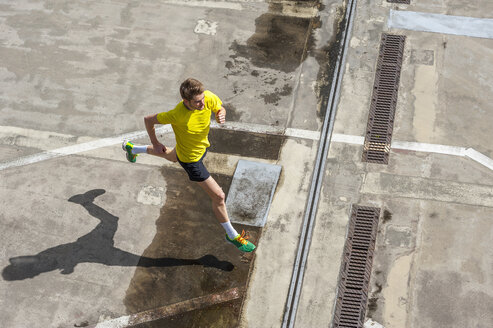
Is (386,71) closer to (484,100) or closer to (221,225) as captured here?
(484,100)

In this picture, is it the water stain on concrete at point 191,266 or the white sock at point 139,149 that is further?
the white sock at point 139,149

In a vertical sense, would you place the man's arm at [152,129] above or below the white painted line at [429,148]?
below

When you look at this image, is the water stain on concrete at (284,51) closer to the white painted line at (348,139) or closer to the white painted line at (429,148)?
→ the white painted line at (348,139)

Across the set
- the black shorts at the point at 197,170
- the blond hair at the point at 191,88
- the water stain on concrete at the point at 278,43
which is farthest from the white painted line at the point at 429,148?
the blond hair at the point at 191,88

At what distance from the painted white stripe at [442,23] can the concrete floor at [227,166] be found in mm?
183

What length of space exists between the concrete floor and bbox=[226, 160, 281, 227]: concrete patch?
127mm

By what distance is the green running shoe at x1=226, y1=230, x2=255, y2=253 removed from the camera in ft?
25.4

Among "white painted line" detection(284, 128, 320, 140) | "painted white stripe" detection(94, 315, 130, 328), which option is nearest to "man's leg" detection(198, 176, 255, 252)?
"painted white stripe" detection(94, 315, 130, 328)

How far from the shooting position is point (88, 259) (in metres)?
8.10

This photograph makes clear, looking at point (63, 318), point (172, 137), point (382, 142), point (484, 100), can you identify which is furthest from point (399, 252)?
point (63, 318)

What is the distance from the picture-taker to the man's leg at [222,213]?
7457 mm

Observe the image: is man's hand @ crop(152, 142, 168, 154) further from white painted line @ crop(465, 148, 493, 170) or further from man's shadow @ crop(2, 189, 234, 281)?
white painted line @ crop(465, 148, 493, 170)

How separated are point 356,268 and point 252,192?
1.79 meters

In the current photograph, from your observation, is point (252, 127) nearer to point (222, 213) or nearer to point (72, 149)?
point (222, 213)
